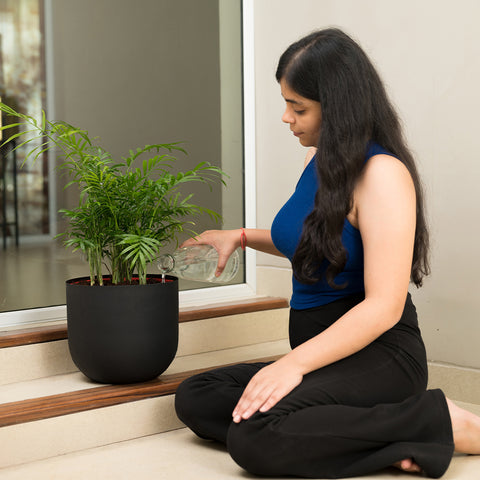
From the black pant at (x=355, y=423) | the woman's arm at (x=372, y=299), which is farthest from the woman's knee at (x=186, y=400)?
the woman's arm at (x=372, y=299)

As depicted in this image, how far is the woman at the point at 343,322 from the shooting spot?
4.58 feet

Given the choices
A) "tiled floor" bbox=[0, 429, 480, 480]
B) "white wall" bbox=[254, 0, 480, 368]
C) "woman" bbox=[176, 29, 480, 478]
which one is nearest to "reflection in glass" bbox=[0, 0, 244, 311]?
"white wall" bbox=[254, 0, 480, 368]

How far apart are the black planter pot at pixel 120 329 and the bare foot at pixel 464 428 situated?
2.41 ft

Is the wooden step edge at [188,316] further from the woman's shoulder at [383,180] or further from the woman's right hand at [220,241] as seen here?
the woman's shoulder at [383,180]

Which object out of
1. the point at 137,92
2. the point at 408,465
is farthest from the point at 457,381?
the point at 137,92

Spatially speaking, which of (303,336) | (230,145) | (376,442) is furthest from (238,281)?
(376,442)

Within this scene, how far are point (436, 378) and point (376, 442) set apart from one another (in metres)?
0.78

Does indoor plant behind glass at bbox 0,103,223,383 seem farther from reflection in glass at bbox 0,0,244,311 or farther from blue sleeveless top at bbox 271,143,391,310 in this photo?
reflection in glass at bbox 0,0,244,311

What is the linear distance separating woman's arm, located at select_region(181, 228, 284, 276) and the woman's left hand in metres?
0.46

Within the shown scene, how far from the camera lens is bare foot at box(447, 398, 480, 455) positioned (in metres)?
1.48

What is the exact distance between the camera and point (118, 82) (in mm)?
2354

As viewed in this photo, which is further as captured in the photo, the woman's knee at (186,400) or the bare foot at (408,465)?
the woman's knee at (186,400)

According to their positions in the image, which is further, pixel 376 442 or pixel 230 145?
pixel 230 145

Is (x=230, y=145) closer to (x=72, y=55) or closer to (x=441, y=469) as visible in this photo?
(x=72, y=55)
